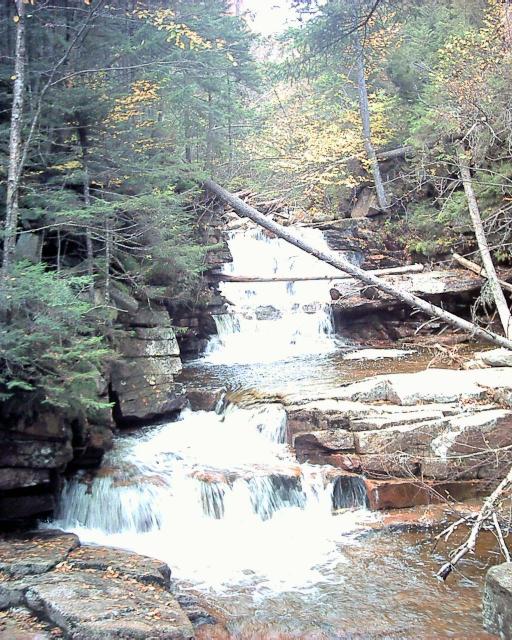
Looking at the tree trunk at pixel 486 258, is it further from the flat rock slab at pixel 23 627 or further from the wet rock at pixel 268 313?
the flat rock slab at pixel 23 627

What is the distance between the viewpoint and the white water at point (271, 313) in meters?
14.5

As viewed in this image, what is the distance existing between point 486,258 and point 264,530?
727 centimetres

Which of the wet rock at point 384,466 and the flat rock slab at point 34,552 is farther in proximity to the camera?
the wet rock at point 384,466

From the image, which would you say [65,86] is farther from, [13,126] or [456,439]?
[456,439]

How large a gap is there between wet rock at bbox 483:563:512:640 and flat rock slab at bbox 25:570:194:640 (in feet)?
8.39

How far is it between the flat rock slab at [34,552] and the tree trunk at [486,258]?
7.82 metres

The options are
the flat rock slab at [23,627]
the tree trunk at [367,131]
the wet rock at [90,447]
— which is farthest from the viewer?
the tree trunk at [367,131]

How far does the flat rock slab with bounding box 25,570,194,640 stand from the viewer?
14.2 feet

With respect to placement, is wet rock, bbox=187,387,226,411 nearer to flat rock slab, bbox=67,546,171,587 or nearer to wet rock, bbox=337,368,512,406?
wet rock, bbox=337,368,512,406

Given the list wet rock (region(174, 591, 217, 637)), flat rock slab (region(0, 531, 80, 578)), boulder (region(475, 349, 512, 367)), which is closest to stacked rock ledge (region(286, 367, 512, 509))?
boulder (region(475, 349, 512, 367))

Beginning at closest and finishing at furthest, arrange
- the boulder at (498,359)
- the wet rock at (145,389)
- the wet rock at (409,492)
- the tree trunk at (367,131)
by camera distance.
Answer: the wet rock at (409,492) → the wet rock at (145,389) → the boulder at (498,359) → the tree trunk at (367,131)

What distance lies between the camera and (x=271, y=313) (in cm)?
1540

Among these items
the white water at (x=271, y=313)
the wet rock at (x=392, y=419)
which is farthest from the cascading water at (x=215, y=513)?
the white water at (x=271, y=313)

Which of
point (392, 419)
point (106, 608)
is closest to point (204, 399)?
point (392, 419)
